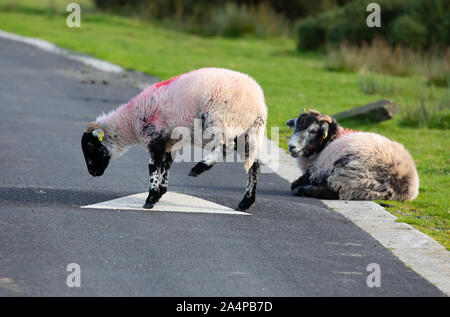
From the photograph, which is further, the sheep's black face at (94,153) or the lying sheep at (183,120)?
the sheep's black face at (94,153)

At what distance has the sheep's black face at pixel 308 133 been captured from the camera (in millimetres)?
11180

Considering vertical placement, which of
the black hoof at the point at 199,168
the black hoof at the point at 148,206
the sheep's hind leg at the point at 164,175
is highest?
the black hoof at the point at 199,168

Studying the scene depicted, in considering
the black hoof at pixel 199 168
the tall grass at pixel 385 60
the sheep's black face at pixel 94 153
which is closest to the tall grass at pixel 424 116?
the tall grass at pixel 385 60

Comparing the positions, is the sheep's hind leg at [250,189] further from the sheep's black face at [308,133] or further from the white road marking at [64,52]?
the white road marking at [64,52]

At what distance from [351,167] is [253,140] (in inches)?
72.4

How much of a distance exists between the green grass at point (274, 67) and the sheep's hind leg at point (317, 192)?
0.78 meters

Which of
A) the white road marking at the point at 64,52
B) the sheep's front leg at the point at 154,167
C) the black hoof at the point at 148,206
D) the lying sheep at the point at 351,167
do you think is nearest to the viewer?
the sheep's front leg at the point at 154,167

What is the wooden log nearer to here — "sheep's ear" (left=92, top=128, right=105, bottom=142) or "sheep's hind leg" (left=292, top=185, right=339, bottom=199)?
"sheep's hind leg" (left=292, top=185, right=339, bottom=199)

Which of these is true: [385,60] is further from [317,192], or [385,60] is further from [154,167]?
[154,167]

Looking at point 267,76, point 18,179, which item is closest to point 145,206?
point 18,179

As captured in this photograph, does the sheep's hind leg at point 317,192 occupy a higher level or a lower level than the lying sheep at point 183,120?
lower

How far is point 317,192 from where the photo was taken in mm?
10852
